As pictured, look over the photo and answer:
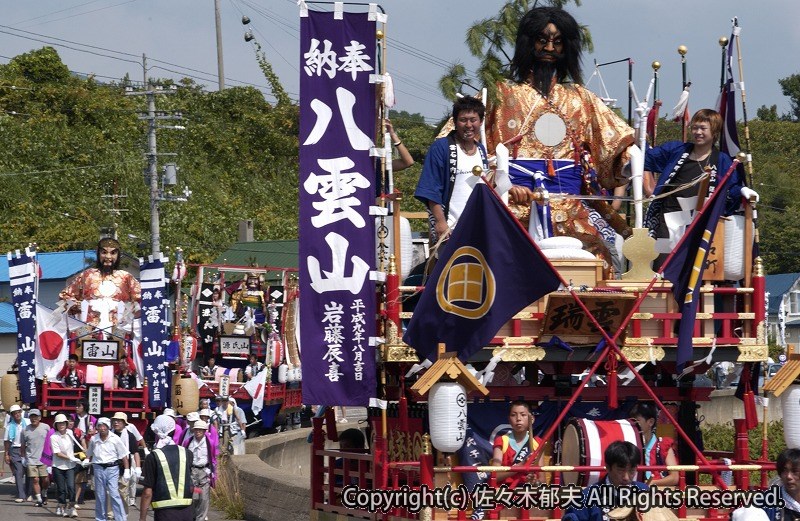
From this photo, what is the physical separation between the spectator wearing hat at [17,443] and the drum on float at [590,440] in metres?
14.0

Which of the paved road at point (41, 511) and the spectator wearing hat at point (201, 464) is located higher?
the spectator wearing hat at point (201, 464)

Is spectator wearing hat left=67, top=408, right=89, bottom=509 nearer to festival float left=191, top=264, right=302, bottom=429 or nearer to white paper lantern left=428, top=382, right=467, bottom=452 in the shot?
festival float left=191, top=264, right=302, bottom=429

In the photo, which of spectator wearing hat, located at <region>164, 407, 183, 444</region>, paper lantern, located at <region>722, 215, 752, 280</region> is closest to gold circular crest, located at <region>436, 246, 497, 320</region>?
paper lantern, located at <region>722, 215, 752, 280</region>

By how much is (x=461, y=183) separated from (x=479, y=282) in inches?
85.4

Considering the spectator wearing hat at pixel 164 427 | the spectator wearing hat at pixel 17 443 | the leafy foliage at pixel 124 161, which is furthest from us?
the leafy foliage at pixel 124 161

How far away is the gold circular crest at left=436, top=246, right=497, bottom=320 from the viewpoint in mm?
11430

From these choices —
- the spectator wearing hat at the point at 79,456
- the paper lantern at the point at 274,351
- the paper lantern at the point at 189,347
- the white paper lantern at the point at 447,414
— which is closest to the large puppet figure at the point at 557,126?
the white paper lantern at the point at 447,414

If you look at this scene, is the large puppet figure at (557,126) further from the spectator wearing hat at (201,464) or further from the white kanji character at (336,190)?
the spectator wearing hat at (201,464)

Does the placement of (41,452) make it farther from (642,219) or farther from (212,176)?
(212,176)

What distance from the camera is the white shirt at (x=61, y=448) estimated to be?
21484 millimetres

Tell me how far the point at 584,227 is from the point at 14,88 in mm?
46986

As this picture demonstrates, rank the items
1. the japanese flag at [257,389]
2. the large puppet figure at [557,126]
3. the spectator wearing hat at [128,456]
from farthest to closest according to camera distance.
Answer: the japanese flag at [257,389] → the spectator wearing hat at [128,456] → the large puppet figure at [557,126]

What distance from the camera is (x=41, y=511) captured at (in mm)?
21812

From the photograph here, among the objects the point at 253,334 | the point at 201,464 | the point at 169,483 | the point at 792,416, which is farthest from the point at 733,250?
the point at 253,334
